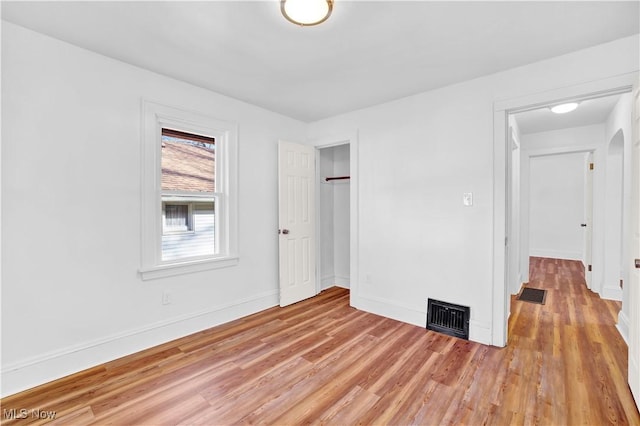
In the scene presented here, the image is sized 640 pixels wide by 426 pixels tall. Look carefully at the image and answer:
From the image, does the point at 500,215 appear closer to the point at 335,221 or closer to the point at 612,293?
the point at 335,221

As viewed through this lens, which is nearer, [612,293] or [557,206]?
[612,293]

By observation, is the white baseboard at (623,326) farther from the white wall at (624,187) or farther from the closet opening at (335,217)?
the closet opening at (335,217)

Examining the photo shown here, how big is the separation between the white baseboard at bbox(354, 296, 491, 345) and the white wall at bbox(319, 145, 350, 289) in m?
1.09

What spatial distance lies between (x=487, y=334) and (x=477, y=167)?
162 centimetres

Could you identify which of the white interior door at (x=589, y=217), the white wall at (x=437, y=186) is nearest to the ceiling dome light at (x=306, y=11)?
the white wall at (x=437, y=186)

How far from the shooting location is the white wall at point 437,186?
2.62 m

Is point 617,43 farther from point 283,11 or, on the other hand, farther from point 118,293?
point 118,293

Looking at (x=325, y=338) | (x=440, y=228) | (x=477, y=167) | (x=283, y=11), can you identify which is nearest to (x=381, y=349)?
(x=325, y=338)

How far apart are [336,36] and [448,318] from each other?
9.29ft

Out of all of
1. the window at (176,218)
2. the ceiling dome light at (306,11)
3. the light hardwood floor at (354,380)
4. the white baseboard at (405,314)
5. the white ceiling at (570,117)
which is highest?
the white ceiling at (570,117)

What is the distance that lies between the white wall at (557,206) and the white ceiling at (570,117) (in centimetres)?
261

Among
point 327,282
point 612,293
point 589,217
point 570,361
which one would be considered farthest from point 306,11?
point 589,217

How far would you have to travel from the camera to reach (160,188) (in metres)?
2.82

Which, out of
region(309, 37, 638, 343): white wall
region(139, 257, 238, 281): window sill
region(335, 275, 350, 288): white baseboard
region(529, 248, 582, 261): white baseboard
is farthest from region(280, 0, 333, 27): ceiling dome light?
region(529, 248, 582, 261): white baseboard
